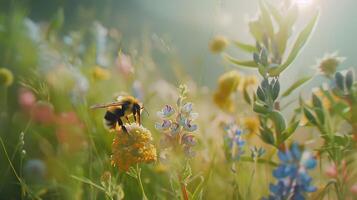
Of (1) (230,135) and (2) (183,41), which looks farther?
(2) (183,41)

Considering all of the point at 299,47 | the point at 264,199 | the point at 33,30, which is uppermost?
the point at 33,30

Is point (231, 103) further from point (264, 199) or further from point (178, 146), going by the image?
point (264, 199)

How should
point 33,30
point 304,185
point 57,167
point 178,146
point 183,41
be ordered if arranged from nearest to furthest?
point 304,185
point 178,146
point 57,167
point 33,30
point 183,41

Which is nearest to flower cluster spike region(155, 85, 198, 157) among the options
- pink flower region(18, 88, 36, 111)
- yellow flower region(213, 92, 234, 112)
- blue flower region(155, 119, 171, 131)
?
blue flower region(155, 119, 171, 131)

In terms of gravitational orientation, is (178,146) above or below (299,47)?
below

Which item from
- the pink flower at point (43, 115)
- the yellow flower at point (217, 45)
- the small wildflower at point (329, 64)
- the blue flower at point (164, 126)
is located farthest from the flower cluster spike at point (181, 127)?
the yellow flower at point (217, 45)

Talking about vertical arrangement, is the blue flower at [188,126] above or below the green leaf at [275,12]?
below

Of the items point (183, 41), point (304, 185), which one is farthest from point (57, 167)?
point (183, 41)

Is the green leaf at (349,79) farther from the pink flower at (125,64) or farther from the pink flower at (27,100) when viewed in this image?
the pink flower at (27,100)
